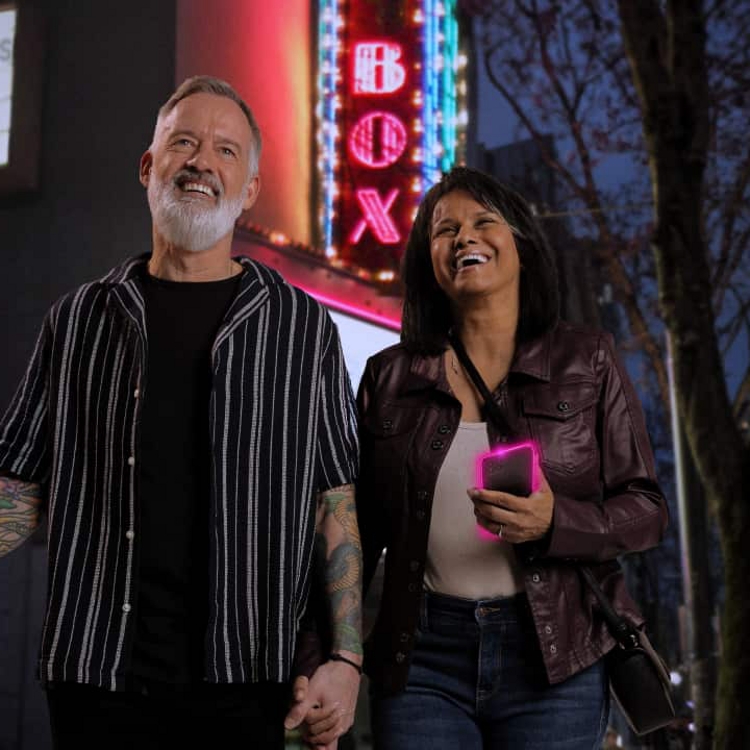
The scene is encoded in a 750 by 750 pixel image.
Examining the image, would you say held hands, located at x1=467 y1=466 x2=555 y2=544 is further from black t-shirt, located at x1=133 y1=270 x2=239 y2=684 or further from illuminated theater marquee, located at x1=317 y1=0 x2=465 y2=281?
illuminated theater marquee, located at x1=317 y1=0 x2=465 y2=281

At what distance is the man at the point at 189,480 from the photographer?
2.42 meters

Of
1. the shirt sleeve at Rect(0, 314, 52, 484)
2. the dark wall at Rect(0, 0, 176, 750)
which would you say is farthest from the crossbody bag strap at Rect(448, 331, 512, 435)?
the dark wall at Rect(0, 0, 176, 750)

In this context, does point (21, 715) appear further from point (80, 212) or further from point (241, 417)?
point (241, 417)

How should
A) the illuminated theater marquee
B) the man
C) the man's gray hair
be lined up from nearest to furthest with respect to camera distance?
the man, the man's gray hair, the illuminated theater marquee

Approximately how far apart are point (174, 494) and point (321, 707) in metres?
0.62

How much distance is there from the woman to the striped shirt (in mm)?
246

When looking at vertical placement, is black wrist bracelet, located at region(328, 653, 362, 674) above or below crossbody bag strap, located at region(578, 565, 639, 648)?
below

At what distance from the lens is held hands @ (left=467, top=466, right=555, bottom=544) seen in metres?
2.51

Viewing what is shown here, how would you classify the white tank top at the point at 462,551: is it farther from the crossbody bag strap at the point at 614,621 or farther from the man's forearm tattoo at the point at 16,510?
the man's forearm tattoo at the point at 16,510

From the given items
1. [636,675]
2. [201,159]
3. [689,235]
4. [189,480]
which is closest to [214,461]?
[189,480]

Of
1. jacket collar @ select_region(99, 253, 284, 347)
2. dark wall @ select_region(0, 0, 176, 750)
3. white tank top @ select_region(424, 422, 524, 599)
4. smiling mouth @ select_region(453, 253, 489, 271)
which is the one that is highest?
dark wall @ select_region(0, 0, 176, 750)

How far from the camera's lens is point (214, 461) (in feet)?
8.25

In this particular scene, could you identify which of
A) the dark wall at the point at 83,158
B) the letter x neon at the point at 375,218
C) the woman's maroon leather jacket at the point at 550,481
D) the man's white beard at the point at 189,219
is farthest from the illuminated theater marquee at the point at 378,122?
the man's white beard at the point at 189,219

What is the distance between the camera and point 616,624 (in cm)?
271
